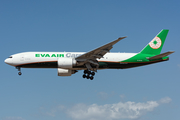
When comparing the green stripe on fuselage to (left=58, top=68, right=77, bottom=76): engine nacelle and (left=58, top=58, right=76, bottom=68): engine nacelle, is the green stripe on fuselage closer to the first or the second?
(left=58, top=58, right=76, bottom=68): engine nacelle

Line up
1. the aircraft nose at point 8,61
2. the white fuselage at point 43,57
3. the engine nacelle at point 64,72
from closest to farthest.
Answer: the white fuselage at point 43,57, the aircraft nose at point 8,61, the engine nacelle at point 64,72

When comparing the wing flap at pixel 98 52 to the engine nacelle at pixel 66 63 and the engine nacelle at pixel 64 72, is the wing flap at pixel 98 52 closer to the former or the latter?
the engine nacelle at pixel 66 63

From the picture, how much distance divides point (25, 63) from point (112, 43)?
37.1ft

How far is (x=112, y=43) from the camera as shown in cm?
3469

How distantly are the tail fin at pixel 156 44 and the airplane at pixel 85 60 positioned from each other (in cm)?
14

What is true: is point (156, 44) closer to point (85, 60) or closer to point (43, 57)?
point (85, 60)

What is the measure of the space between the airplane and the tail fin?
14cm

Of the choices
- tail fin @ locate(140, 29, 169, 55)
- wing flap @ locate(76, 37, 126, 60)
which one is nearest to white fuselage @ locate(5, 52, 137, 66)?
wing flap @ locate(76, 37, 126, 60)

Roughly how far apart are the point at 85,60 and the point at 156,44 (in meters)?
10.9

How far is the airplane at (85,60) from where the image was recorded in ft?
123

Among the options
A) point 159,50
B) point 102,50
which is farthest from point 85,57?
point 159,50

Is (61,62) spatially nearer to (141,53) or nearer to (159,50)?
(141,53)

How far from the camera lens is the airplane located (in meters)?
37.4

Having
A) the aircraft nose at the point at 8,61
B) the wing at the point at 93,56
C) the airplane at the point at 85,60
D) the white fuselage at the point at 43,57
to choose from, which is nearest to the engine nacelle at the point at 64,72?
the airplane at the point at 85,60
